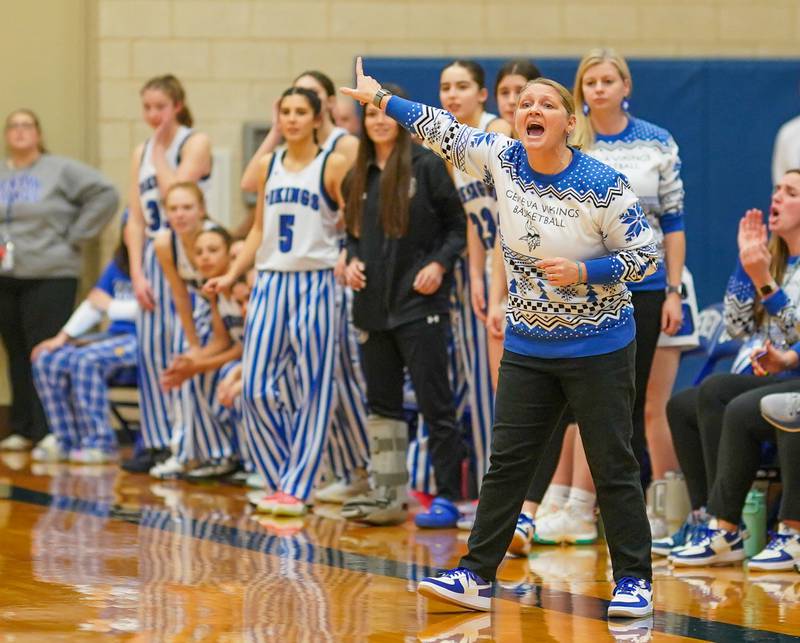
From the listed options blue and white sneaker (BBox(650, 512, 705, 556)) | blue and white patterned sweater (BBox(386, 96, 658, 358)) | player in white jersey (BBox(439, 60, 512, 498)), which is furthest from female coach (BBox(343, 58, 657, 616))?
player in white jersey (BBox(439, 60, 512, 498))

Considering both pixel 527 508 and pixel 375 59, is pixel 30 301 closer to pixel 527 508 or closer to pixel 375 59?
pixel 375 59

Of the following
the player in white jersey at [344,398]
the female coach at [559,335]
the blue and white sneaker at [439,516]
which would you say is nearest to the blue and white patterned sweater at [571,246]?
the female coach at [559,335]

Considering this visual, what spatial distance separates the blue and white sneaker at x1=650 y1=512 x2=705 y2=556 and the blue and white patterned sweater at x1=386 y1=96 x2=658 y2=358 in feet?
4.26

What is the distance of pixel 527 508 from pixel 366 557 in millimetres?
599

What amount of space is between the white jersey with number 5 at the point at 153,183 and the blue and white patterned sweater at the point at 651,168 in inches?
110

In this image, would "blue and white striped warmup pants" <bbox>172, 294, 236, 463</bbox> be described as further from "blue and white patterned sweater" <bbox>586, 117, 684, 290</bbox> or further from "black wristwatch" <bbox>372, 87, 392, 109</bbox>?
"black wristwatch" <bbox>372, 87, 392, 109</bbox>

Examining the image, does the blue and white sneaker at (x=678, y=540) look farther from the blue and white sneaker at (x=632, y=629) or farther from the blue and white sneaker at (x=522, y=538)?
the blue and white sneaker at (x=632, y=629)

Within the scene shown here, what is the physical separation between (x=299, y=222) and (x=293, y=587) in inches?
78.4

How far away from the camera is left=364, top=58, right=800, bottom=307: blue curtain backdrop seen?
855cm

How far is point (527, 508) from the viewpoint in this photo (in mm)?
5113

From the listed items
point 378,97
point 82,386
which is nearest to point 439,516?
point 378,97

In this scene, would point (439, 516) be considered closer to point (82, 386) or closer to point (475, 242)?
point (475, 242)

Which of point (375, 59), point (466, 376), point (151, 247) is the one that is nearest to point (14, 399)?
point (151, 247)

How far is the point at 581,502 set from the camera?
5.36 m
